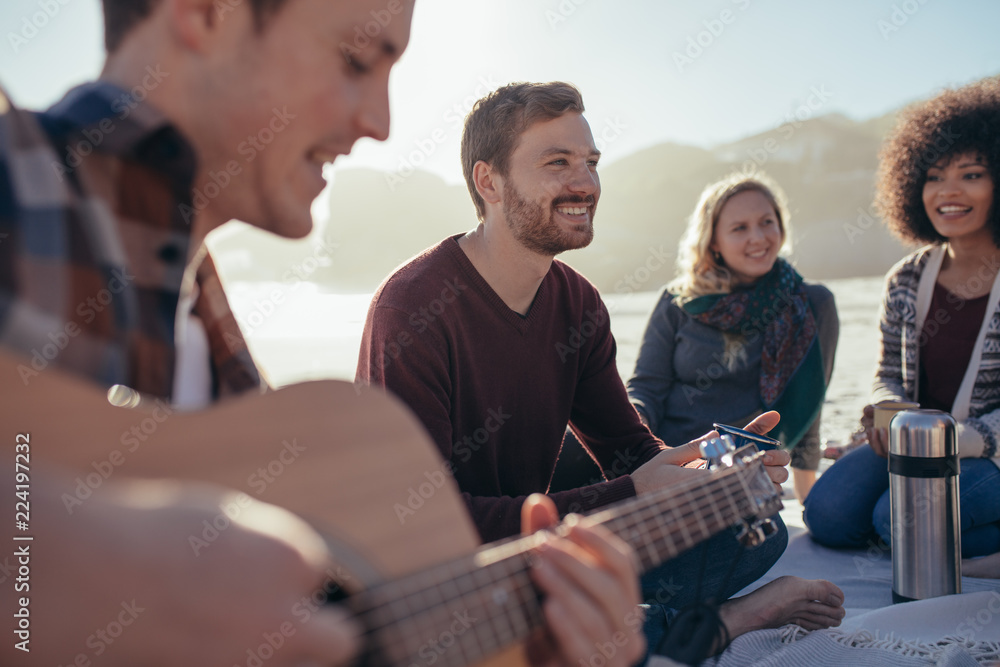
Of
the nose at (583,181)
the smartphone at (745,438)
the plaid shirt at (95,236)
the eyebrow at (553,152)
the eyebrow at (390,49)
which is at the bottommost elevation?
the smartphone at (745,438)

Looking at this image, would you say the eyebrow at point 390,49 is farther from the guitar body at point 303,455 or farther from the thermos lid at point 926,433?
the thermos lid at point 926,433

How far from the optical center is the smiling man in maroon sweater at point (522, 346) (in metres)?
1.91

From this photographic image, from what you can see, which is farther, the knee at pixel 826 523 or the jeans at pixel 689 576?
the knee at pixel 826 523

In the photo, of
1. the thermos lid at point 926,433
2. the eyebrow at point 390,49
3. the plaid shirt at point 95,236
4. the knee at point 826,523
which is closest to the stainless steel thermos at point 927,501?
the thermos lid at point 926,433

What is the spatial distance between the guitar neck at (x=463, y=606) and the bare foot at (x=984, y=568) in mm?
2204

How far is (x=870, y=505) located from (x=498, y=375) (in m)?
1.94

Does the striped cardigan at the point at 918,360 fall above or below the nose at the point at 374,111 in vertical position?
below

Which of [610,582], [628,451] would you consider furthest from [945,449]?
[610,582]

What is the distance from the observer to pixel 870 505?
3.01m

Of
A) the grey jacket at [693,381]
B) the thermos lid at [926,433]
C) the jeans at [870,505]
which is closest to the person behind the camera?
the thermos lid at [926,433]

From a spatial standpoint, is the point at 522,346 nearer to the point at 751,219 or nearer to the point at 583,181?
the point at 583,181

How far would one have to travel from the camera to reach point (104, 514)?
1.96 feet

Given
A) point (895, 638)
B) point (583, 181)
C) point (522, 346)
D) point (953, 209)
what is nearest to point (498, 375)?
point (522, 346)

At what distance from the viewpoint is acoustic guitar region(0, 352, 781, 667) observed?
75 cm
